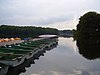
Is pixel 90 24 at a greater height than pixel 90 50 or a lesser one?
greater

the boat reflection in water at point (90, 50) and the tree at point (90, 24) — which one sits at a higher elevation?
the tree at point (90, 24)

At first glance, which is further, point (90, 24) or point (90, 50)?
point (90, 24)

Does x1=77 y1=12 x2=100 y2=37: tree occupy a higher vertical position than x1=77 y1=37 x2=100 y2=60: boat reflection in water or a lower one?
higher

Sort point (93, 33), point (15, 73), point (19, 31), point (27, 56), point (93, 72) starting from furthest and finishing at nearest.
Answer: point (19, 31) < point (93, 33) < point (27, 56) < point (93, 72) < point (15, 73)

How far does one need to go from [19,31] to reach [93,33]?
2656 inches

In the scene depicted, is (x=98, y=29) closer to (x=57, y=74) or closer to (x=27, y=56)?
(x=27, y=56)

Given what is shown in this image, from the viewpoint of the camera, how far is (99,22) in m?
A: 114

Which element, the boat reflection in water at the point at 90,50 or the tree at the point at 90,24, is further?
the tree at the point at 90,24

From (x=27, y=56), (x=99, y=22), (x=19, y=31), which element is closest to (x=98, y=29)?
(x=99, y=22)

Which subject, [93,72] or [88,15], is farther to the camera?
[88,15]

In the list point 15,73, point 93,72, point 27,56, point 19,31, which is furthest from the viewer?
point 19,31

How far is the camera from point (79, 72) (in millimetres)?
30969

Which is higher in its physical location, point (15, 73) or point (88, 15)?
point (88, 15)

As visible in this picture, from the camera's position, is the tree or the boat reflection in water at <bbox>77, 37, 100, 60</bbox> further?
the tree
